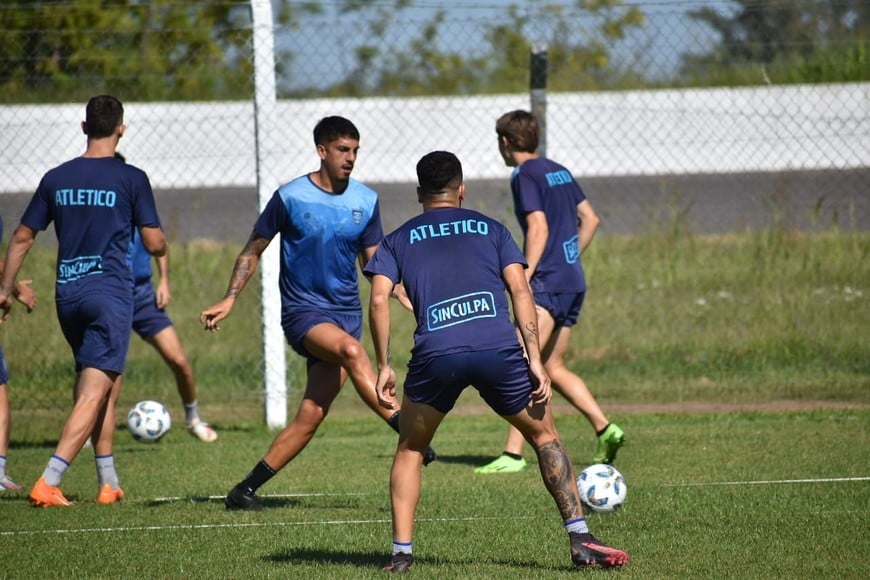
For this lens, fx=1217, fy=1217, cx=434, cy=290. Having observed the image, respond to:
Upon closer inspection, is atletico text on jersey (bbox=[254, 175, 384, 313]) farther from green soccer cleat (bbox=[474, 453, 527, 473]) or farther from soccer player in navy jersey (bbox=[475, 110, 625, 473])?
green soccer cleat (bbox=[474, 453, 527, 473])

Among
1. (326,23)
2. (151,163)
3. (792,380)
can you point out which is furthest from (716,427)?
(151,163)

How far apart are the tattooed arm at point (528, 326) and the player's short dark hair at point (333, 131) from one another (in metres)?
1.96

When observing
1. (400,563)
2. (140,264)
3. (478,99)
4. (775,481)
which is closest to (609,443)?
(775,481)

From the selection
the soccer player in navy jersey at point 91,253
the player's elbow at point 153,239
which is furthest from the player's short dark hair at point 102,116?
the player's elbow at point 153,239

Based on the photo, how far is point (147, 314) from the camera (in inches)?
→ 374

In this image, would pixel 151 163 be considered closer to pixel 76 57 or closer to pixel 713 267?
pixel 76 57

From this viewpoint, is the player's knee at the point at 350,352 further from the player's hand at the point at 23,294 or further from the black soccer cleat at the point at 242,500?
the player's hand at the point at 23,294

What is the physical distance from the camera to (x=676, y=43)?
1100 centimetres

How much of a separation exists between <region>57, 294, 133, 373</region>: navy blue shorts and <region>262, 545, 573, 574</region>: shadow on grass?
1.94m

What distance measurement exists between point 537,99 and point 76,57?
3988mm

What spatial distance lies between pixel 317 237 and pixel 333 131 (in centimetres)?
59

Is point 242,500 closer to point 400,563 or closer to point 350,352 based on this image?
point 350,352

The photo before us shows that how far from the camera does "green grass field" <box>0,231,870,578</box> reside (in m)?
5.50

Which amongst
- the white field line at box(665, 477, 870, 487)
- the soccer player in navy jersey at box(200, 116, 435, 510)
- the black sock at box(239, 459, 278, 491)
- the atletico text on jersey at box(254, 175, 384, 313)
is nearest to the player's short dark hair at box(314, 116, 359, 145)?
the soccer player in navy jersey at box(200, 116, 435, 510)
